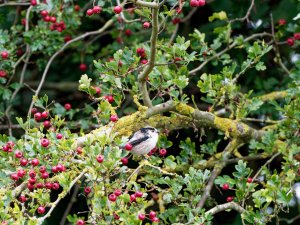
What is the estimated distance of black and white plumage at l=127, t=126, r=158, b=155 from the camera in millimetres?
5434

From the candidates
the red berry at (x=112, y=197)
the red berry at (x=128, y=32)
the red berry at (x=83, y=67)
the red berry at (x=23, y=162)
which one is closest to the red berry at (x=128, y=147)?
the red berry at (x=112, y=197)

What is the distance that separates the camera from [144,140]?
5.41 meters

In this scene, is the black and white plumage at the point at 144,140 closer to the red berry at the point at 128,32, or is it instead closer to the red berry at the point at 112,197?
the red berry at the point at 112,197

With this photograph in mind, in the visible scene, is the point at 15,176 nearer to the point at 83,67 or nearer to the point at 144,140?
the point at 144,140

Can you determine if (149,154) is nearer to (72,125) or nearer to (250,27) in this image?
(72,125)

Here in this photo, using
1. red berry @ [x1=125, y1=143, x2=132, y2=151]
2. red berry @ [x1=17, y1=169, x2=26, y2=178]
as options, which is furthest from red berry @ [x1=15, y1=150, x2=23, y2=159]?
red berry @ [x1=125, y1=143, x2=132, y2=151]

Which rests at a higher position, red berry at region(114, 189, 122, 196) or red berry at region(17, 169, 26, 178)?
red berry at region(17, 169, 26, 178)

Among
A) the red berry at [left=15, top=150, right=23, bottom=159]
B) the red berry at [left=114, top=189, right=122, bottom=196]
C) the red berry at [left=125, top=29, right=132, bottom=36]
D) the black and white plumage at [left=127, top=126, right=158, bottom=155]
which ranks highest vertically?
the red berry at [left=15, top=150, right=23, bottom=159]

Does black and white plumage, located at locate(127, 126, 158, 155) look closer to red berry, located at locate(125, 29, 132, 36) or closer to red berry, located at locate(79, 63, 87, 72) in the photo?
red berry, located at locate(125, 29, 132, 36)

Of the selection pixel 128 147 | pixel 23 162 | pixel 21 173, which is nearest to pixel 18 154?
pixel 23 162

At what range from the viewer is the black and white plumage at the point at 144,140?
17.8 feet

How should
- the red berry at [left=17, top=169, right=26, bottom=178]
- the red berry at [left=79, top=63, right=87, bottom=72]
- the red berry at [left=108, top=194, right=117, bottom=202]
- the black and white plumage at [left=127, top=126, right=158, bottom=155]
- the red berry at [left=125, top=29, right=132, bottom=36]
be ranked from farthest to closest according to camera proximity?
the red berry at [left=79, top=63, right=87, bottom=72] → the red berry at [left=125, top=29, right=132, bottom=36] → the black and white plumage at [left=127, top=126, right=158, bottom=155] → the red berry at [left=17, top=169, right=26, bottom=178] → the red berry at [left=108, top=194, right=117, bottom=202]

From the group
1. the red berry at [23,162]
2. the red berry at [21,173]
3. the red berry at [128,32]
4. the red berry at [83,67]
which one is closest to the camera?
the red berry at [21,173]

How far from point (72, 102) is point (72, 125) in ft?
6.36
